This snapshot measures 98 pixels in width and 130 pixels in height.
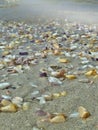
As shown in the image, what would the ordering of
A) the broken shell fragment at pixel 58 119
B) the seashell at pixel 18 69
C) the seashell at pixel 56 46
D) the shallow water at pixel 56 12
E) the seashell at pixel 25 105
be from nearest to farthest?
the broken shell fragment at pixel 58 119, the seashell at pixel 25 105, the seashell at pixel 18 69, the seashell at pixel 56 46, the shallow water at pixel 56 12

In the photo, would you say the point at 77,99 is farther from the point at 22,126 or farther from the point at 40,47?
the point at 40,47

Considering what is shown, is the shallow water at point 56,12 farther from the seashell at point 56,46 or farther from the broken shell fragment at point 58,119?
the broken shell fragment at point 58,119

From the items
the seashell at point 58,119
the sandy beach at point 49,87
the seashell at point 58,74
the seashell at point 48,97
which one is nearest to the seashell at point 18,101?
the sandy beach at point 49,87

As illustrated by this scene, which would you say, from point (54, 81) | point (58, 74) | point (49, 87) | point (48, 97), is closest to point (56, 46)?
point (58, 74)

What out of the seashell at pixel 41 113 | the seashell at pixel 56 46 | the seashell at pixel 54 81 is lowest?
the seashell at pixel 56 46

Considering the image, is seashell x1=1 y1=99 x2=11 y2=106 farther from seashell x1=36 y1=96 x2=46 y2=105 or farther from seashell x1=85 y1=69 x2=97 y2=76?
seashell x1=85 y1=69 x2=97 y2=76

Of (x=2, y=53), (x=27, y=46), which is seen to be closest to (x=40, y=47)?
(x=27, y=46)

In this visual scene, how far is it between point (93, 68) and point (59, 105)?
57.6 inches

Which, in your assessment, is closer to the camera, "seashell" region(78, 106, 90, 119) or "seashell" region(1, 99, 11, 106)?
"seashell" region(78, 106, 90, 119)

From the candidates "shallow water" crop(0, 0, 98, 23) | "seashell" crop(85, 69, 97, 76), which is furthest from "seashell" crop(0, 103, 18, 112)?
"shallow water" crop(0, 0, 98, 23)

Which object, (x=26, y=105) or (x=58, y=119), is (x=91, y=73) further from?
(x=58, y=119)

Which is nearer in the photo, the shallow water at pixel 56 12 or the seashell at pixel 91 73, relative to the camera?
the seashell at pixel 91 73

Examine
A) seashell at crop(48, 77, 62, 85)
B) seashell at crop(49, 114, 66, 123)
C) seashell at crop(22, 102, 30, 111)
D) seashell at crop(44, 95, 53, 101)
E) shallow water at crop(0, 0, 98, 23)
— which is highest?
seashell at crop(49, 114, 66, 123)

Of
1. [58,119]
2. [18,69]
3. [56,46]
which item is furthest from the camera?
[56,46]
